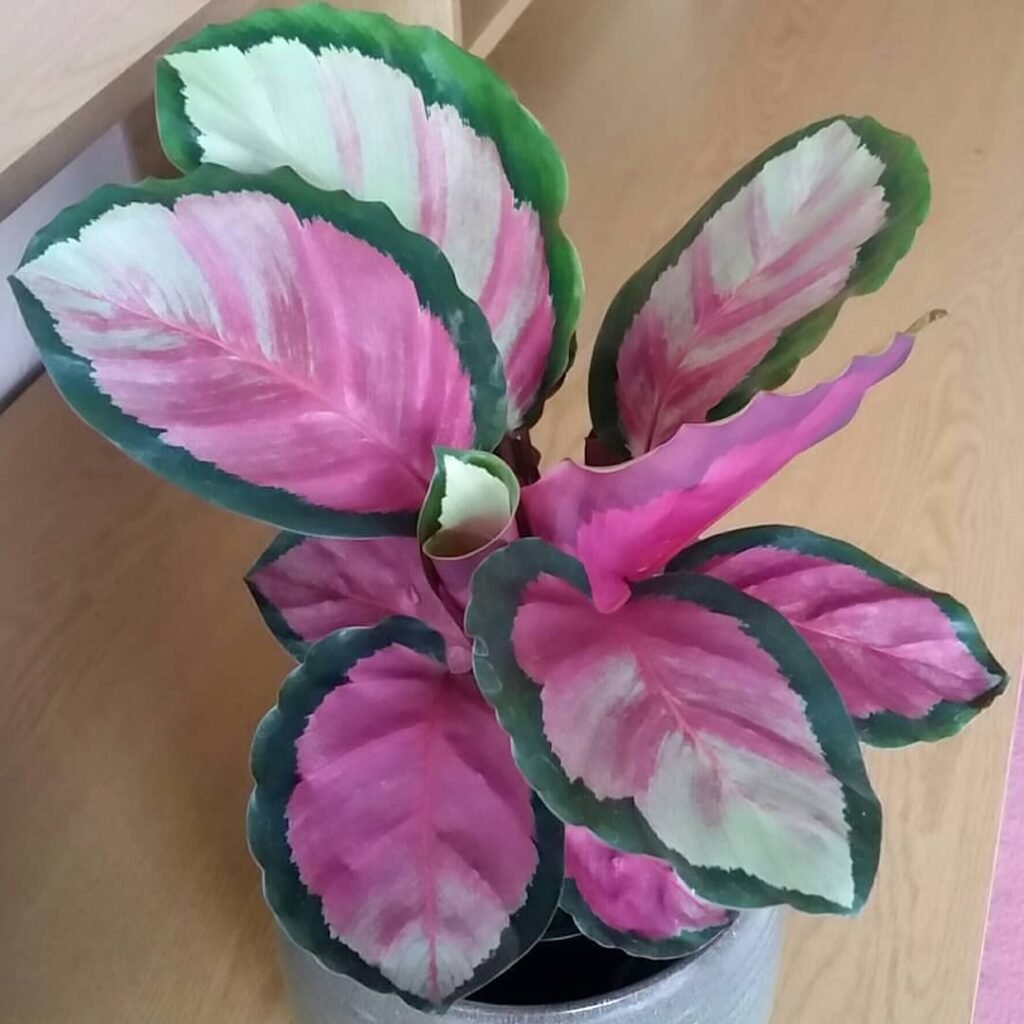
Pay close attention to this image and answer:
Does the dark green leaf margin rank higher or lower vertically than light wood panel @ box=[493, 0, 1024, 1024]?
higher

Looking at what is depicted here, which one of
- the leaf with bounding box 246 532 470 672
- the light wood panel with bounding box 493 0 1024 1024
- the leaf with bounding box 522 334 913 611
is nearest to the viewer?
the leaf with bounding box 522 334 913 611

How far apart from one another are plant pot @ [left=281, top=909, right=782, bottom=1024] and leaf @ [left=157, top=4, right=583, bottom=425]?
0.18m

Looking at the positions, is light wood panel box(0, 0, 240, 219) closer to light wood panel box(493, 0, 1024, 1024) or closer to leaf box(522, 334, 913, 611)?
leaf box(522, 334, 913, 611)

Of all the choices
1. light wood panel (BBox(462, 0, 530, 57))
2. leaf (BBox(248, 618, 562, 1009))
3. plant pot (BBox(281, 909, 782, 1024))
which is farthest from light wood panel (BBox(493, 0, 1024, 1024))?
leaf (BBox(248, 618, 562, 1009))

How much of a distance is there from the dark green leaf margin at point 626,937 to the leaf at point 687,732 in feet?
0.29

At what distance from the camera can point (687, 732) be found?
289 mm

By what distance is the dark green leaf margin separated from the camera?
35cm

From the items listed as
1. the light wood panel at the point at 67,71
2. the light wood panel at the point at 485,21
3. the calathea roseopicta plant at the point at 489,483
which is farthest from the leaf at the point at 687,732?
the light wood panel at the point at 485,21

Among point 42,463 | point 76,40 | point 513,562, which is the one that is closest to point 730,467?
point 513,562

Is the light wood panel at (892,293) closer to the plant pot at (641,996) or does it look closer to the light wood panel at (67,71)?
the plant pot at (641,996)

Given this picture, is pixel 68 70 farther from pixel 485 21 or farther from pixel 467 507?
pixel 485 21

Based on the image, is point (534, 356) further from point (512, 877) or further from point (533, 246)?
point (512, 877)

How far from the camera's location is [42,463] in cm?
71

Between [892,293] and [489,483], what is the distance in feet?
2.17
